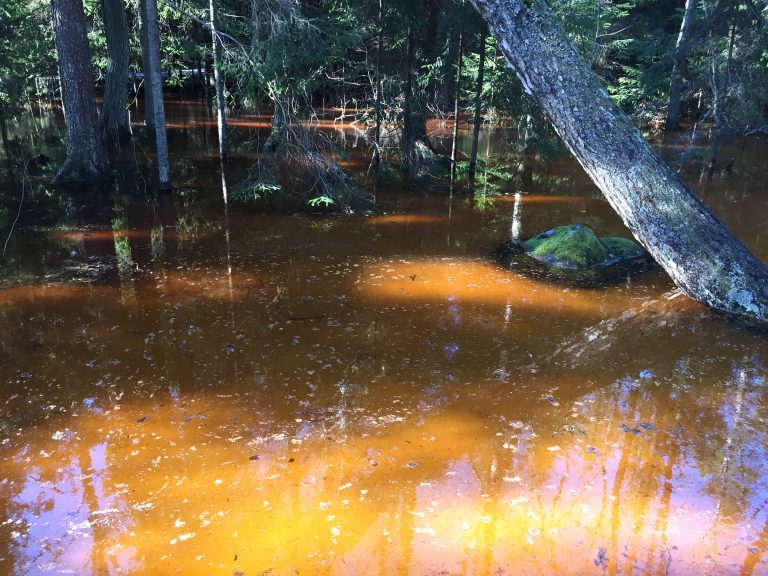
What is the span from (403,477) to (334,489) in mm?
515

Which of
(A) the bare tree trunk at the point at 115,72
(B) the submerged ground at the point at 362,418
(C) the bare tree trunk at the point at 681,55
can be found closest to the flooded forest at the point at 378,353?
(B) the submerged ground at the point at 362,418

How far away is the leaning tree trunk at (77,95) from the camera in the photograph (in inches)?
495

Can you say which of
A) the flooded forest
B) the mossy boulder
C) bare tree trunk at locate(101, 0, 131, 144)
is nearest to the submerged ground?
the flooded forest

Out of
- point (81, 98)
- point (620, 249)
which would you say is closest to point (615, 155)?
point (620, 249)

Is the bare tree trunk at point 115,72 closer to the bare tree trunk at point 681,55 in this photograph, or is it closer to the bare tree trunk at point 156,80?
the bare tree trunk at point 156,80

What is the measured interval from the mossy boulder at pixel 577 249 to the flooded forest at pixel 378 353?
57 millimetres

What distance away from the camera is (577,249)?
9.05 meters

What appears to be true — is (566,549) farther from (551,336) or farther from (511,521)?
(551,336)

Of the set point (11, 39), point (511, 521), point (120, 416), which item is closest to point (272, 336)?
point (120, 416)

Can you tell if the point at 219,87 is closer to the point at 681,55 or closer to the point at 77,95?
the point at 77,95

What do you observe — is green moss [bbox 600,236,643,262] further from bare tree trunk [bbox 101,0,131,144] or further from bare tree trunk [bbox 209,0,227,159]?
bare tree trunk [bbox 101,0,131,144]

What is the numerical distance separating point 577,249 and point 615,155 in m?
1.62

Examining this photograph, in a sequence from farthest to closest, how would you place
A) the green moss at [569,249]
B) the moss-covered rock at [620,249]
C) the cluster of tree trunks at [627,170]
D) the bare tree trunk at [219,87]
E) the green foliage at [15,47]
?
the green foliage at [15,47] → the bare tree trunk at [219,87] → the moss-covered rock at [620,249] → the green moss at [569,249] → the cluster of tree trunks at [627,170]

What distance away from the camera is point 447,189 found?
14344 mm
